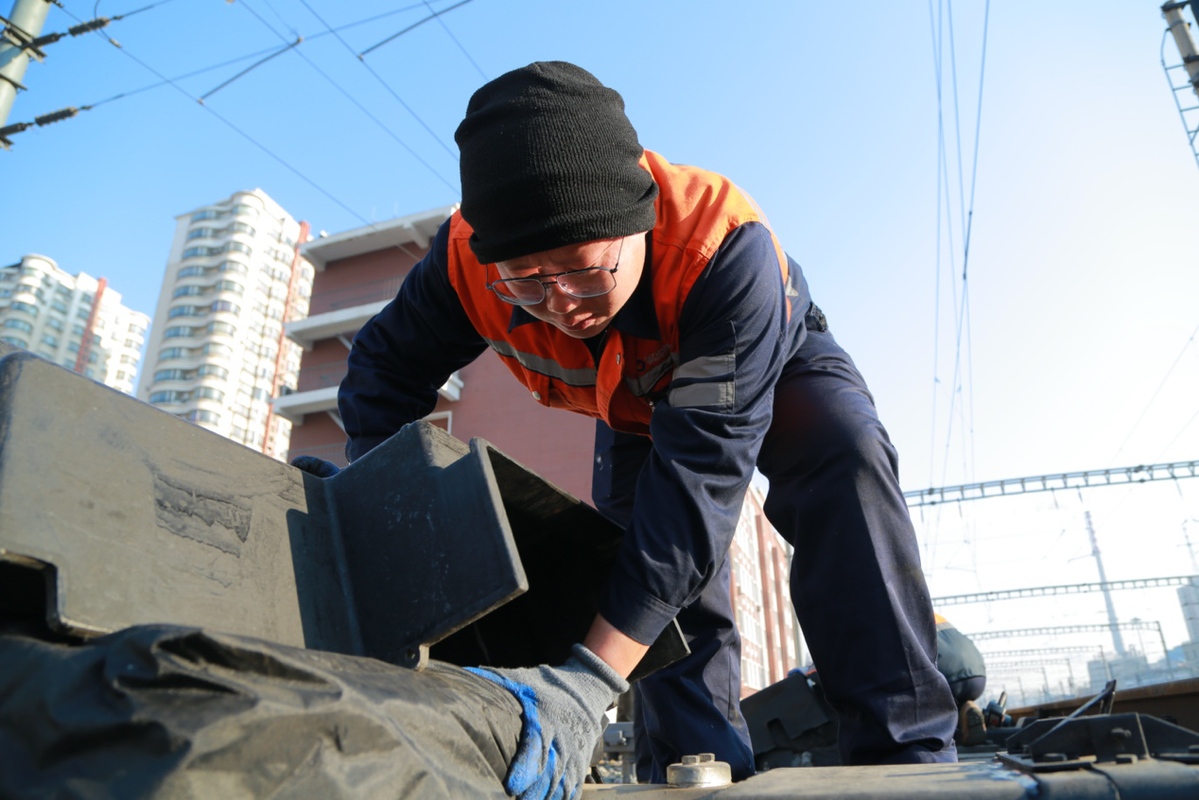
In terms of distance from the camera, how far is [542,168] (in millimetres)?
1520

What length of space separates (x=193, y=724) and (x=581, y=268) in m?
1.17

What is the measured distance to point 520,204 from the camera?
1528 mm

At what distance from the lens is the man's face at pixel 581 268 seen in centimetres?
160

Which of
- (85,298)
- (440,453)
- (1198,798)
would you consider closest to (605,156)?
(440,453)

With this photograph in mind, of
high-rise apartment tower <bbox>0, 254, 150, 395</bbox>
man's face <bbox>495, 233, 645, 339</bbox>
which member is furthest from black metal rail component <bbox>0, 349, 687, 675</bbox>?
high-rise apartment tower <bbox>0, 254, 150, 395</bbox>

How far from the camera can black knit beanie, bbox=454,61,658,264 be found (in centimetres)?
153

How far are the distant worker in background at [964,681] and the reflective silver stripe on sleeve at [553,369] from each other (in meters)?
3.44

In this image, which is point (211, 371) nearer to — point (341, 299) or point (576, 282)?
point (341, 299)

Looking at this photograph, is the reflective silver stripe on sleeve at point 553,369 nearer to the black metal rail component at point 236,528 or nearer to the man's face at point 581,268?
the man's face at point 581,268

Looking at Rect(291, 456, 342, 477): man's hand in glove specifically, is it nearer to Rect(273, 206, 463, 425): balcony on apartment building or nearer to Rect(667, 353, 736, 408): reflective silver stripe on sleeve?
Rect(667, 353, 736, 408): reflective silver stripe on sleeve

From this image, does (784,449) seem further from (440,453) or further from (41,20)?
(41,20)

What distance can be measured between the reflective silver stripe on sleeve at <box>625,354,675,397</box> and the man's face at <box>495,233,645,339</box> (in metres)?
0.15

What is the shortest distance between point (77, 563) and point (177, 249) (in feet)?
233

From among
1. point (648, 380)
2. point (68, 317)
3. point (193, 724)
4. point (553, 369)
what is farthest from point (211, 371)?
point (193, 724)
